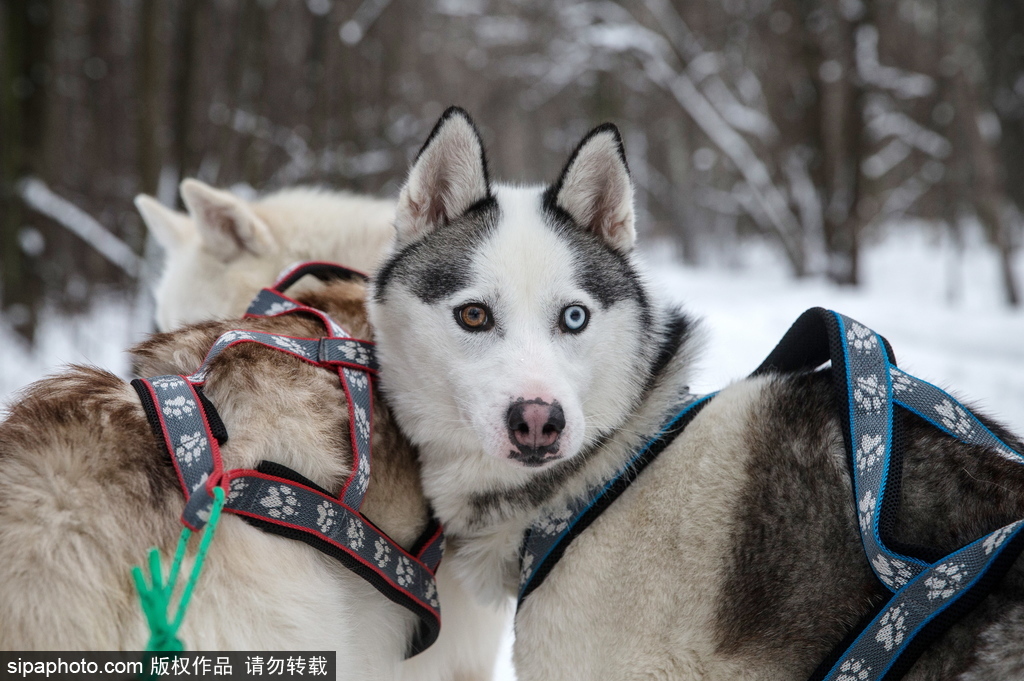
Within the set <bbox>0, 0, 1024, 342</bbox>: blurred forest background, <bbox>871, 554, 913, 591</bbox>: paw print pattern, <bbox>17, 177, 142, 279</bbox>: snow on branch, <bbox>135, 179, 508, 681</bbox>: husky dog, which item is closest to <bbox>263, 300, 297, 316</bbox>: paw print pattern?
<bbox>135, 179, 508, 681</bbox>: husky dog

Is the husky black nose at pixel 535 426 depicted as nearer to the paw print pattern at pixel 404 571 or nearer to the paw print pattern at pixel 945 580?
the paw print pattern at pixel 404 571

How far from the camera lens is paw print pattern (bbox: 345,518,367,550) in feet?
5.34

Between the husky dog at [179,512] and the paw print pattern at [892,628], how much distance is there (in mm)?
1131

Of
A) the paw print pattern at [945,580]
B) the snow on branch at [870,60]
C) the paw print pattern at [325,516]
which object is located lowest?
the paw print pattern at [945,580]

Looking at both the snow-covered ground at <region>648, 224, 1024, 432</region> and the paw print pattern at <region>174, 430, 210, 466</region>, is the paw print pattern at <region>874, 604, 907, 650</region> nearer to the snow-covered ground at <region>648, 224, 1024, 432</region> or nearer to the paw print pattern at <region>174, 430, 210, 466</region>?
the snow-covered ground at <region>648, 224, 1024, 432</region>

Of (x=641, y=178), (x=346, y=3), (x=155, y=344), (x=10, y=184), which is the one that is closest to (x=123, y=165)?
(x=346, y=3)

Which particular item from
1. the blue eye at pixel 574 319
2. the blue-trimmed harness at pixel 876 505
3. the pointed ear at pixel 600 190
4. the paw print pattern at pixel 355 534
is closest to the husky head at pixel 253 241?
the pointed ear at pixel 600 190

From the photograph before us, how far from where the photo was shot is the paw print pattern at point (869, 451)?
4.95 ft

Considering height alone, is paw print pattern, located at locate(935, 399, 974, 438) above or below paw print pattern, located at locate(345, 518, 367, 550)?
above

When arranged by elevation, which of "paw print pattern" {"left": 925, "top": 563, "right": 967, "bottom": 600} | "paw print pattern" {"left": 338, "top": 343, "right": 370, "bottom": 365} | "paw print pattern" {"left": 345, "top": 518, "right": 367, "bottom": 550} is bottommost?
"paw print pattern" {"left": 925, "top": 563, "right": 967, "bottom": 600}

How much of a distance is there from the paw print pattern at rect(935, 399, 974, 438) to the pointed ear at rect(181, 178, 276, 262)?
8.33 feet

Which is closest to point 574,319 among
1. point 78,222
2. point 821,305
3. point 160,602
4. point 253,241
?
point 160,602

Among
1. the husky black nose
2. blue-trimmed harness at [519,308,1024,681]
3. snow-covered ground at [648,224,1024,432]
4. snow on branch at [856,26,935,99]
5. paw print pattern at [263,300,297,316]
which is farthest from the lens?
snow on branch at [856,26,935,99]

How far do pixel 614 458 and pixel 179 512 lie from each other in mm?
1053
